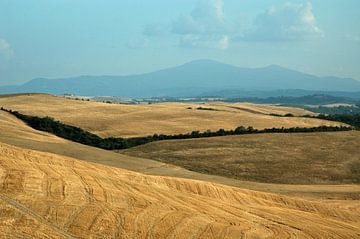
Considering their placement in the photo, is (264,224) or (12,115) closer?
(264,224)

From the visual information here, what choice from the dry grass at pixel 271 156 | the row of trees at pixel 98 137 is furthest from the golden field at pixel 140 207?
the row of trees at pixel 98 137

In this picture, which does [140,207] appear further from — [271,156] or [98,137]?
[98,137]

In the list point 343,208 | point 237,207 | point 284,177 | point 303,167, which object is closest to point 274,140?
point 303,167

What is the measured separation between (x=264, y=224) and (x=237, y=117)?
7844 cm

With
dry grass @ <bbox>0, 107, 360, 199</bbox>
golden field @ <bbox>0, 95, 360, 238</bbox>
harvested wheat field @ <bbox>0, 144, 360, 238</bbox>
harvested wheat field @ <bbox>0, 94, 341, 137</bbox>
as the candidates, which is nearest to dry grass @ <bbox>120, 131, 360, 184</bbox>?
dry grass @ <bbox>0, 107, 360, 199</bbox>

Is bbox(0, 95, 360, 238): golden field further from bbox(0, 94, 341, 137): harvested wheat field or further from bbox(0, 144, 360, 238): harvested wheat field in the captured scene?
bbox(0, 94, 341, 137): harvested wheat field

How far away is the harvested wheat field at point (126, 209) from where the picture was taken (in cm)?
2066

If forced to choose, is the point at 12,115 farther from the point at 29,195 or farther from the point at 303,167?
the point at 29,195

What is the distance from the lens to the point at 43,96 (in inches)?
5113

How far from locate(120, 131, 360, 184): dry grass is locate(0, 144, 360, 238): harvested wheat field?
1660 cm

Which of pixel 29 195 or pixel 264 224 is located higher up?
pixel 29 195

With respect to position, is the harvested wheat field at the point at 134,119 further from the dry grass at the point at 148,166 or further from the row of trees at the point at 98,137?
the dry grass at the point at 148,166

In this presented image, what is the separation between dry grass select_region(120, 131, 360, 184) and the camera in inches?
1999

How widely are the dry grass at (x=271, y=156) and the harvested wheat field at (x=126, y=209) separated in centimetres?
1660
